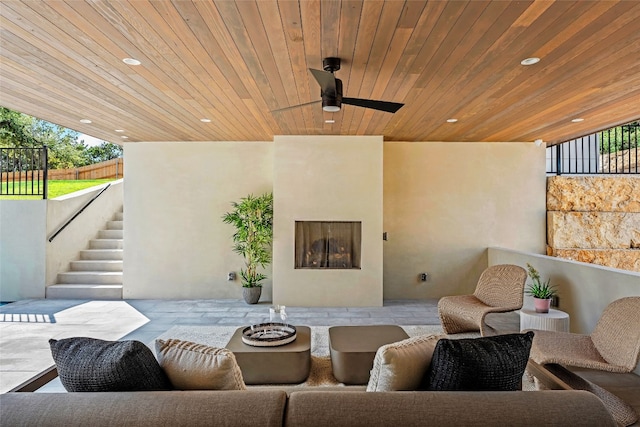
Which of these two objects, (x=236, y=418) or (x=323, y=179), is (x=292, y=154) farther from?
(x=236, y=418)

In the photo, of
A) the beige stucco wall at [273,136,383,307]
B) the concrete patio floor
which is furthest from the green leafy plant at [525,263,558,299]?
the beige stucco wall at [273,136,383,307]

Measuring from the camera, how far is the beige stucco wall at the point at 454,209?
6.52 meters

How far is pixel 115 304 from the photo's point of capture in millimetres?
5945

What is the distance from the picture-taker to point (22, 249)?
6.31 meters

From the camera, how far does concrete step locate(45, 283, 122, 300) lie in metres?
6.20

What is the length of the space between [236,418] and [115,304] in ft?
17.9

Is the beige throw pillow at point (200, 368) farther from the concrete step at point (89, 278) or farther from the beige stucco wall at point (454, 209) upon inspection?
the concrete step at point (89, 278)

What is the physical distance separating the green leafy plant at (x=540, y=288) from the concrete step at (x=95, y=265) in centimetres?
637

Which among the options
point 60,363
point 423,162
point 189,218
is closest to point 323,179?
point 423,162

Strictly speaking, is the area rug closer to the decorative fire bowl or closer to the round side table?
the decorative fire bowl

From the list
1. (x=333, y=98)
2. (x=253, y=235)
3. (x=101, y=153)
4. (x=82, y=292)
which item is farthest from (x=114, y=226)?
(x=101, y=153)

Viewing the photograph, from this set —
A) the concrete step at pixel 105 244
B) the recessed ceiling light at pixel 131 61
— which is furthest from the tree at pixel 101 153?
the recessed ceiling light at pixel 131 61

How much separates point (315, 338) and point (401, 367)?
2.79m

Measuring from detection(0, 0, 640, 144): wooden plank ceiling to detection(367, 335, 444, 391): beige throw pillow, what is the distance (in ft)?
6.30
